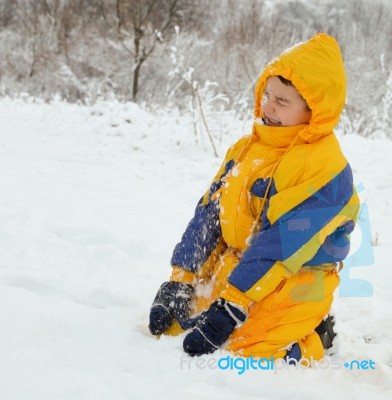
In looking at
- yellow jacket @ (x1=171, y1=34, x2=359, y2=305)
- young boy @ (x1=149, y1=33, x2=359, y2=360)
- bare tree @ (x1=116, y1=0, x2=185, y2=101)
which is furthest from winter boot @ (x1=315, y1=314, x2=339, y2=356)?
bare tree @ (x1=116, y1=0, x2=185, y2=101)

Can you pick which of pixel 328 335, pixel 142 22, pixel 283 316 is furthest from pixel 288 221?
pixel 142 22

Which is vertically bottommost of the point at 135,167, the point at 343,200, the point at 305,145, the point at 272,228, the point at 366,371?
the point at 135,167

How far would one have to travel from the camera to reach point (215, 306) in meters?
1.82

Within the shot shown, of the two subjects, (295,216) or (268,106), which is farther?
(268,106)

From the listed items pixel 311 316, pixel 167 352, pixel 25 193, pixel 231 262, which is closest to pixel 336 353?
pixel 311 316

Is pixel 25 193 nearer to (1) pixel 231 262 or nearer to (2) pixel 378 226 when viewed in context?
(1) pixel 231 262

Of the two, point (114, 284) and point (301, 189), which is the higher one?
point (301, 189)

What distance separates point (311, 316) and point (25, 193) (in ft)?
9.25

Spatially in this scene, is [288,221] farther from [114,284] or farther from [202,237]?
[114,284]

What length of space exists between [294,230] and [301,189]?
15 centimetres

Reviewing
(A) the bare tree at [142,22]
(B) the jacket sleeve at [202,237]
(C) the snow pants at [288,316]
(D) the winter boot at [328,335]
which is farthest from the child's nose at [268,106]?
(A) the bare tree at [142,22]

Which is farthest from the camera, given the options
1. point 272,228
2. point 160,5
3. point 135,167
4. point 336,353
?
point 160,5

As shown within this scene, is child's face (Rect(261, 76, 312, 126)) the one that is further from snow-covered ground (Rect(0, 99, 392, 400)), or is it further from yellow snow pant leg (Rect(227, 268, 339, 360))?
snow-covered ground (Rect(0, 99, 392, 400))

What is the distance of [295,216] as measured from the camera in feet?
5.74
